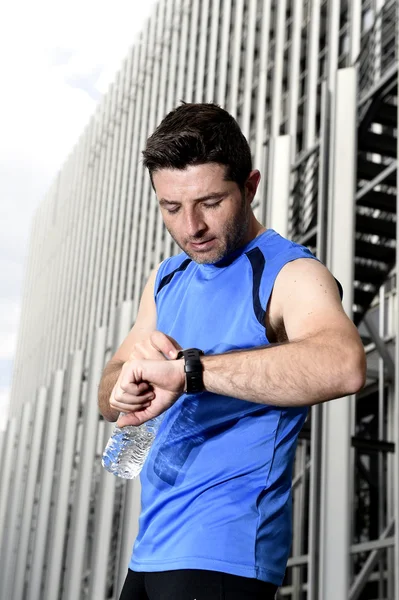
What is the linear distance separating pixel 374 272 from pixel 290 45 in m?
9.98

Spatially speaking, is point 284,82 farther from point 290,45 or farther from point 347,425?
point 347,425

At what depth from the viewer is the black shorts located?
1.88 m

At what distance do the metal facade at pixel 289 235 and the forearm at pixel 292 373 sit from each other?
3398mm

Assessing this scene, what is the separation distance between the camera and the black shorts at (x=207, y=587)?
6.16 ft

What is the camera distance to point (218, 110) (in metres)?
2.12

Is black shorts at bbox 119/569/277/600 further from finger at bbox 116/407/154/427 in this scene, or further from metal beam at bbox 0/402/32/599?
metal beam at bbox 0/402/32/599

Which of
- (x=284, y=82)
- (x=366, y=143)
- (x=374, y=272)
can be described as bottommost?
(x=374, y=272)

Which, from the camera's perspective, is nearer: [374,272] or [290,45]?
[374,272]

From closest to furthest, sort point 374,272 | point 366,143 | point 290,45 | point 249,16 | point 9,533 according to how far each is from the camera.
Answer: point 366,143
point 374,272
point 9,533
point 290,45
point 249,16

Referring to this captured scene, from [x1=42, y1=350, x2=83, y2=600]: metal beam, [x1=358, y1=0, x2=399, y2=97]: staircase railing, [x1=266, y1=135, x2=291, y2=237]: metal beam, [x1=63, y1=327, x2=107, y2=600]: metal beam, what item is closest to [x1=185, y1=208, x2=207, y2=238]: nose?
[x1=266, y1=135, x2=291, y2=237]: metal beam

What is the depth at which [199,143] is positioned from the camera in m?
2.04

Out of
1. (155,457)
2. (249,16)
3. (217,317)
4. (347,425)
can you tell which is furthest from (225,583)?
(249,16)

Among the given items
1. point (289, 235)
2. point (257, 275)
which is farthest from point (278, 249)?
point (289, 235)

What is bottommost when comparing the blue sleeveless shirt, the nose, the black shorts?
the black shorts
